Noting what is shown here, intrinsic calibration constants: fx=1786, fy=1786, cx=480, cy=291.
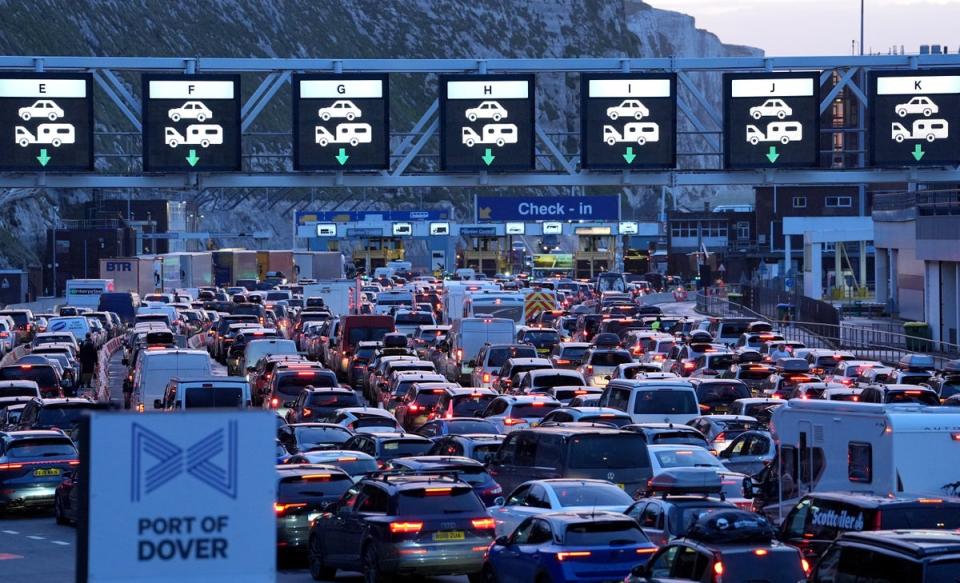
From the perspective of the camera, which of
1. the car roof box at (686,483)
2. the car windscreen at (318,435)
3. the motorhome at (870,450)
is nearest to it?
the motorhome at (870,450)

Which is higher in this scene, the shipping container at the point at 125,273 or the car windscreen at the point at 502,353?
the shipping container at the point at 125,273

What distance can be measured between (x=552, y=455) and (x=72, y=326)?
40302 millimetres

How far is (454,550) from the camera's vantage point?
728 inches

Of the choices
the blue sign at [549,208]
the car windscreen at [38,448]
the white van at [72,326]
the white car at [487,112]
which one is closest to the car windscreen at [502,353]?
the white car at [487,112]

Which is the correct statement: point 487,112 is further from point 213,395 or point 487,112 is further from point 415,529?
point 415,529

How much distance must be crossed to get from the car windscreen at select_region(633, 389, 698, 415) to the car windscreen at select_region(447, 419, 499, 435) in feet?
9.54

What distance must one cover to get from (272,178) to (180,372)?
574cm

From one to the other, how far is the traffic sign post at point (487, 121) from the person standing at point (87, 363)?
13964 mm

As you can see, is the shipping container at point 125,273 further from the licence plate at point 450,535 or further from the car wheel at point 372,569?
the licence plate at point 450,535

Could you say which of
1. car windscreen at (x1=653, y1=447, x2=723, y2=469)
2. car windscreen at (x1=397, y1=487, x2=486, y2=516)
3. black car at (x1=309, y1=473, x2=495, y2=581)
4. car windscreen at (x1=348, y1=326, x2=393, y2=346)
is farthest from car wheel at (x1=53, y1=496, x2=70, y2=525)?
car windscreen at (x1=348, y1=326, x2=393, y2=346)

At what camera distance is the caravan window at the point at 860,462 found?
19188mm

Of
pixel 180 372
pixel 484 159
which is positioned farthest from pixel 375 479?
→ pixel 484 159

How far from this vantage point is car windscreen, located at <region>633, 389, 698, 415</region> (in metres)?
30.3

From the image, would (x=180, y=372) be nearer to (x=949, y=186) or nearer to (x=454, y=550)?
(x=454, y=550)
